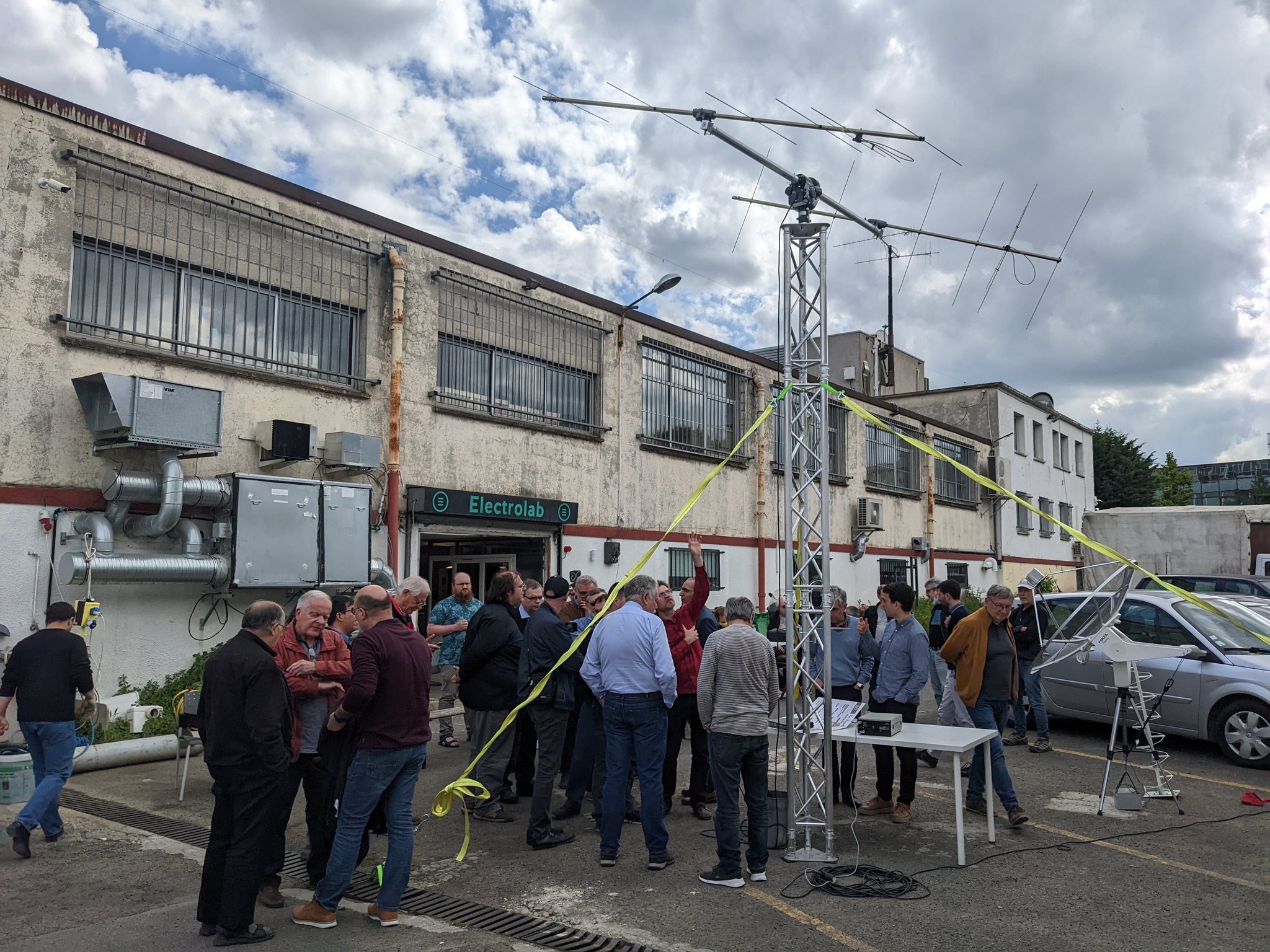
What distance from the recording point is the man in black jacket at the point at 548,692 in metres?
6.63

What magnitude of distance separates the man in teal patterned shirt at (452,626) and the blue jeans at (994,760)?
4460 millimetres

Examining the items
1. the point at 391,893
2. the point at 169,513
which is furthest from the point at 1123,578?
the point at 169,513

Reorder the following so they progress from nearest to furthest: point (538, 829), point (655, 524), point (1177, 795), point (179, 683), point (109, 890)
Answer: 1. point (109, 890)
2. point (538, 829)
3. point (1177, 795)
4. point (179, 683)
5. point (655, 524)

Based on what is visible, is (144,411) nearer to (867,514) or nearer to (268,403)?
(268,403)

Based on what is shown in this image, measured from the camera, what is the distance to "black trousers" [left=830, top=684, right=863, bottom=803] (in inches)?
298

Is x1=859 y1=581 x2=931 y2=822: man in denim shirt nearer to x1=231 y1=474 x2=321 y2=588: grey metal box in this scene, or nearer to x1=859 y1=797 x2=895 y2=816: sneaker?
x1=859 y1=797 x2=895 y2=816: sneaker

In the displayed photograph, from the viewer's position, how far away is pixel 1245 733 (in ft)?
29.5

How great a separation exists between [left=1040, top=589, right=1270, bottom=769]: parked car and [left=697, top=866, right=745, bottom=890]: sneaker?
4706 mm

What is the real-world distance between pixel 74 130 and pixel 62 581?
4.80m

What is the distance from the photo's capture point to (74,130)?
9750mm

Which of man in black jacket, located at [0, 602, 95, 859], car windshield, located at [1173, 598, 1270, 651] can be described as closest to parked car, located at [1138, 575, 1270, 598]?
car windshield, located at [1173, 598, 1270, 651]

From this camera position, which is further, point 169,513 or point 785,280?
point 169,513

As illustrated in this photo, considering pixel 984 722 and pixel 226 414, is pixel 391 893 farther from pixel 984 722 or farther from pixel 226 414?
pixel 226 414

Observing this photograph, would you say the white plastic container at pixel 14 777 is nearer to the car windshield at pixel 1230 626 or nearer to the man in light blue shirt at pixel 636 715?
the man in light blue shirt at pixel 636 715
